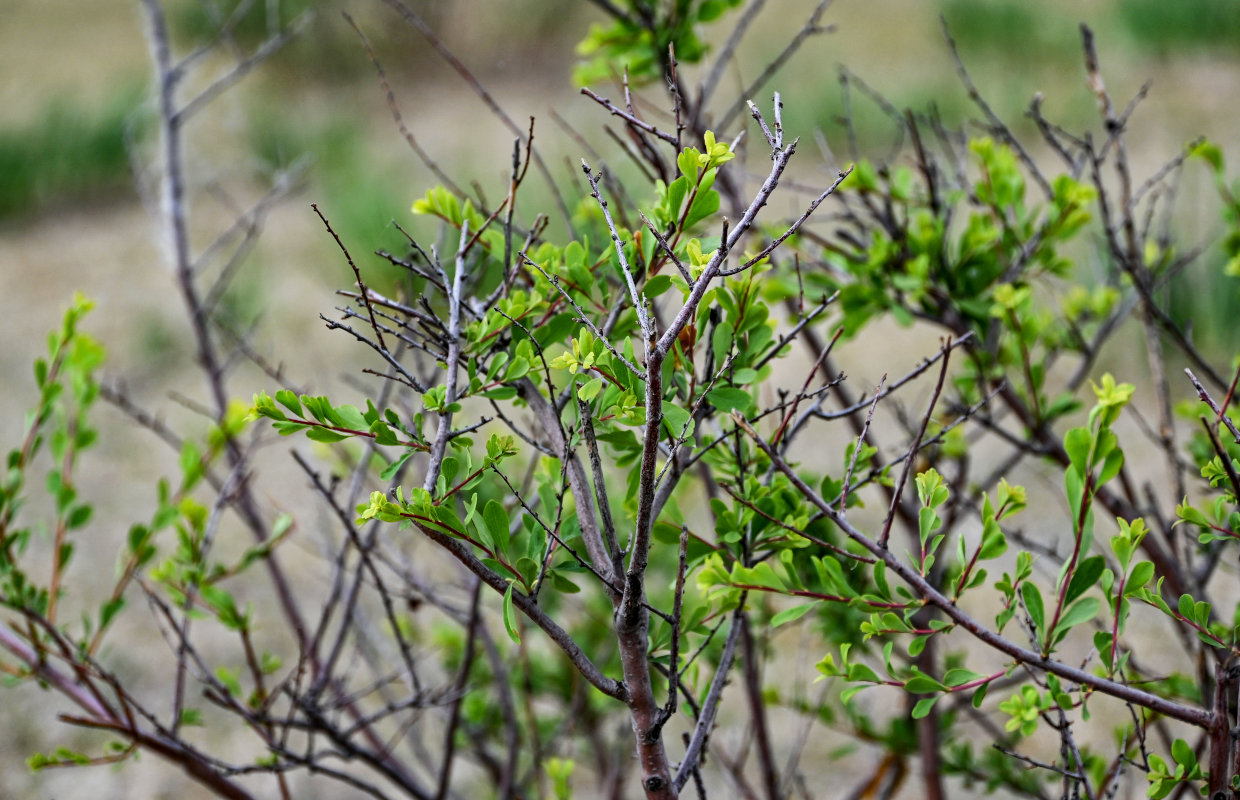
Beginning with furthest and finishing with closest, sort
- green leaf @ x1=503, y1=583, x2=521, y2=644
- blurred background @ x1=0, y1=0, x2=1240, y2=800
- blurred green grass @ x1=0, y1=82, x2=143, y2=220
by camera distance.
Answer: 1. blurred green grass @ x1=0, y1=82, x2=143, y2=220
2. blurred background @ x1=0, y1=0, x2=1240, y2=800
3. green leaf @ x1=503, y1=583, x2=521, y2=644

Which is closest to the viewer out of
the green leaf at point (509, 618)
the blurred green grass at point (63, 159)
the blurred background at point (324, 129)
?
the green leaf at point (509, 618)

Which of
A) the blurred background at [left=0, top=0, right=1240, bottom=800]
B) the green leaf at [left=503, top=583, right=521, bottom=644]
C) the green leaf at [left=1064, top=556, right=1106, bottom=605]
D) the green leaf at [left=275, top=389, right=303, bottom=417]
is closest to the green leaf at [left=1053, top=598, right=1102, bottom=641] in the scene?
the green leaf at [left=1064, top=556, right=1106, bottom=605]

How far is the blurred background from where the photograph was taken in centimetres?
310

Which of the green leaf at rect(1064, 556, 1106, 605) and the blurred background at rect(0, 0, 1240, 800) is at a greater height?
the blurred background at rect(0, 0, 1240, 800)

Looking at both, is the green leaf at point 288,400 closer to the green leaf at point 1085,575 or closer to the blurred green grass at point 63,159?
the green leaf at point 1085,575

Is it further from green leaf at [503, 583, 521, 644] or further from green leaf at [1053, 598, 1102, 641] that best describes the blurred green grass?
green leaf at [1053, 598, 1102, 641]

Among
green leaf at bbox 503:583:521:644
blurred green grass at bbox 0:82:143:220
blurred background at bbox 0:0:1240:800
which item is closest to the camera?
green leaf at bbox 503:583:521:644

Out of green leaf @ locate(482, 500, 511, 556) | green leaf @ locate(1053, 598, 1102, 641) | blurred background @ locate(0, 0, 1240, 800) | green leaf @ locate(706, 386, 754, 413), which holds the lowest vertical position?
green leaf @ locate(1053, 598, 1102, 641)

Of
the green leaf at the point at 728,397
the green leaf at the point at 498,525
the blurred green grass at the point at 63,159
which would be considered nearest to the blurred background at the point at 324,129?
the blurred green grass at the point at 63,159

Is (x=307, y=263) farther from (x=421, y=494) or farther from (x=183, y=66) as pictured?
(x=421, y=494)

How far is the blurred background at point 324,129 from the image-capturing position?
3104 millimetres

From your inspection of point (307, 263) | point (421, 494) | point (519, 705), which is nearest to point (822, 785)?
point (519, 705)

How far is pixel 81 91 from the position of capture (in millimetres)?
5523

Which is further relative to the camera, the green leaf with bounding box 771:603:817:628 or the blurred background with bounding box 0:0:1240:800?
the blurred background with bounding box 0:0:1240:800
